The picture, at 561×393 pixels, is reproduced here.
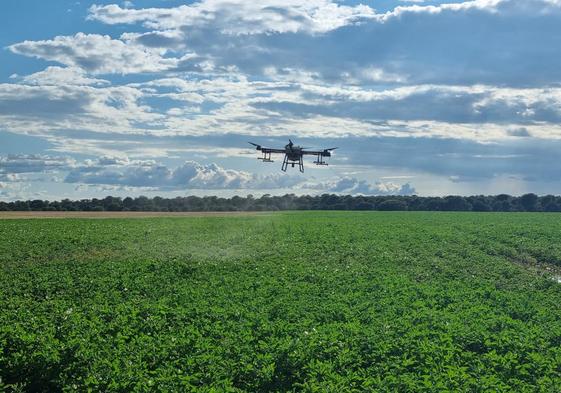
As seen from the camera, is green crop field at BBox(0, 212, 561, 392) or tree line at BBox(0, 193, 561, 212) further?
tree line at BBox(0, 193, 561, 212)

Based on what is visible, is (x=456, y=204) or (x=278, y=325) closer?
(x=278, y=325)

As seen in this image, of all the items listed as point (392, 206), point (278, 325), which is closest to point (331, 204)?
point (392, 206)

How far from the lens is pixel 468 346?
14.4 meters

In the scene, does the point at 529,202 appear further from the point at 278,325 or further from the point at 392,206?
the point at 278,325

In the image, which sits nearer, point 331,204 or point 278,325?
point 278,325

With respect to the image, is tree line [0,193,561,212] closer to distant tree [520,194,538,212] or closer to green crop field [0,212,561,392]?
distant tree [520,194,538,212]

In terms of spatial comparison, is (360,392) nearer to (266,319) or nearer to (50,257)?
(266,319)

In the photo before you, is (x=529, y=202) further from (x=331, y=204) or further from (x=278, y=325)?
(x=278, y=325)

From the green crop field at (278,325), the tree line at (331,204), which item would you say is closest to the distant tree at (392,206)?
the tree line at (331,204)

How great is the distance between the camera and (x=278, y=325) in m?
14.6

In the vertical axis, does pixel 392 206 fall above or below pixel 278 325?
above

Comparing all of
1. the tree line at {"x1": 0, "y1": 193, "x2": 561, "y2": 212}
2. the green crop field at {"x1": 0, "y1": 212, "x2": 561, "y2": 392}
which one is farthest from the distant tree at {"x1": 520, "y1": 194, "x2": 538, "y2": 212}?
the green crop field at {"x1": 0, "y1": 212, "x2": 561, "y2": 392}

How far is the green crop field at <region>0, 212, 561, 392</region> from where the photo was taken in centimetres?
1189

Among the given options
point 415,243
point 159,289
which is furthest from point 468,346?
point 415,243
